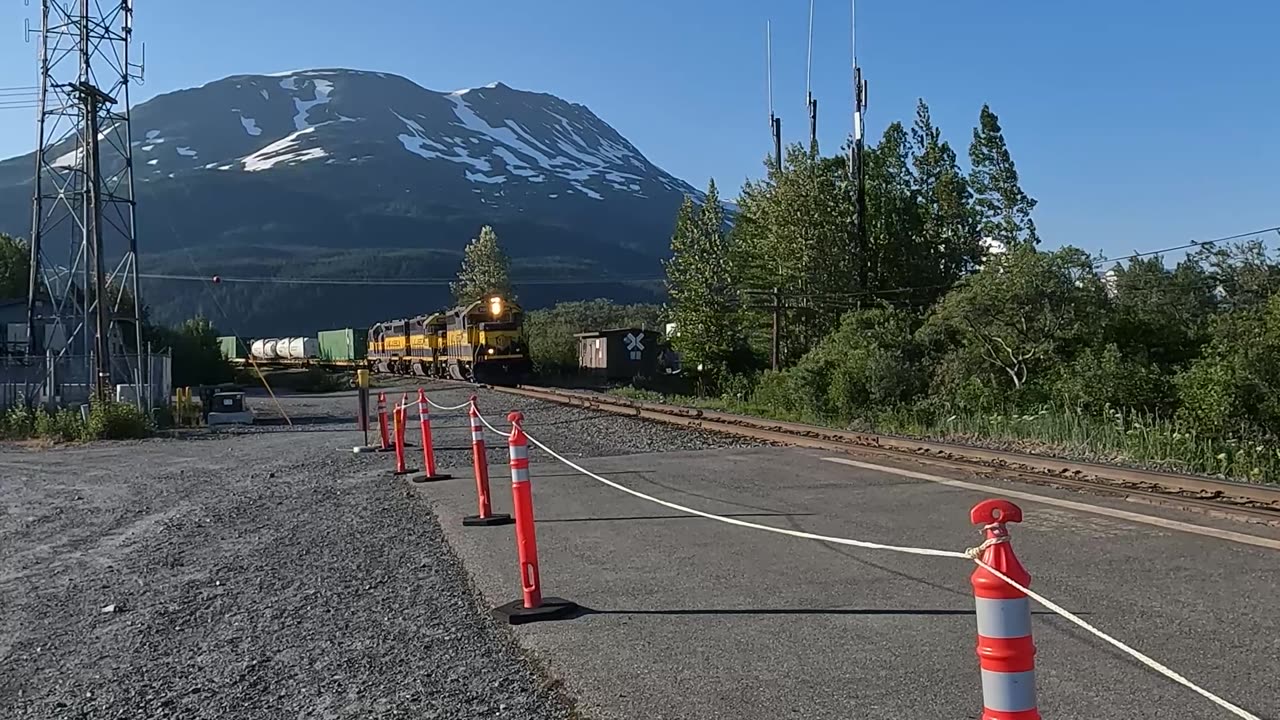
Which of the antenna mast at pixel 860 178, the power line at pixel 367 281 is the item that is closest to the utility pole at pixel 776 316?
the antenna mast at pixel 860 178

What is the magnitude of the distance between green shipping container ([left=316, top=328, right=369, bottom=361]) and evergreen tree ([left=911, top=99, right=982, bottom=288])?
3924cm

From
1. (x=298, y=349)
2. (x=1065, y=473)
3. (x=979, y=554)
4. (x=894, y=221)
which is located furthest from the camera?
(x=298, y=349)

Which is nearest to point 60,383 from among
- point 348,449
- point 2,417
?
point 2,417

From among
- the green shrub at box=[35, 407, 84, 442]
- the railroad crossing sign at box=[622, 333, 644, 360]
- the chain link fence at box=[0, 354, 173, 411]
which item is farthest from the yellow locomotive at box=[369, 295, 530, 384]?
the green shrub at box=[35, 407, 84, 442]

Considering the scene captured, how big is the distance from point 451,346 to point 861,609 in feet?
144

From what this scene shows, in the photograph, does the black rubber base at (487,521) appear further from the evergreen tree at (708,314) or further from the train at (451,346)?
the evergreen tree at (708,314)

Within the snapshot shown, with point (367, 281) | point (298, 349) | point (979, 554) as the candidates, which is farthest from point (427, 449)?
point (367, 281)

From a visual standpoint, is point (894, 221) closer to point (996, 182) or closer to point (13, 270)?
point (996, 182)

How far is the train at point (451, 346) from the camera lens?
4488 centimetres

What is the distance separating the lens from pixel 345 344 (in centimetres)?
7156

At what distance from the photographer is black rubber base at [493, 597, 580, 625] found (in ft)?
19.3

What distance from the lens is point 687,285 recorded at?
42.4 meters

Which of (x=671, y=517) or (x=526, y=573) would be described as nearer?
(x=526, y=573)

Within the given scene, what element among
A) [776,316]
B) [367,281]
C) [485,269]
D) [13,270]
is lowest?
[776,316]
